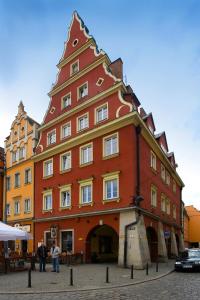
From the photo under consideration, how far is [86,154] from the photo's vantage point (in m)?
29.1

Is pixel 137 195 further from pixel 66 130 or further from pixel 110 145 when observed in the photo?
pixel 66 130

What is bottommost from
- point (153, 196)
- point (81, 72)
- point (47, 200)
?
point (47, 200)

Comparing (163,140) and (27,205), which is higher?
(163,140)

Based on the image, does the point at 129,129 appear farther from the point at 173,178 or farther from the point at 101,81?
the point at 173,178

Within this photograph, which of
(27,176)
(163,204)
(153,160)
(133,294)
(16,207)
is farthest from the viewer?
(16,207)

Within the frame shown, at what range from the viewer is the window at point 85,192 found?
27719mm

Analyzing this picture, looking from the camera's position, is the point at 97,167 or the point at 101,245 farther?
the point at 101,245

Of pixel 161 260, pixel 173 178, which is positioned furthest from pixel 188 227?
pixel 161 260

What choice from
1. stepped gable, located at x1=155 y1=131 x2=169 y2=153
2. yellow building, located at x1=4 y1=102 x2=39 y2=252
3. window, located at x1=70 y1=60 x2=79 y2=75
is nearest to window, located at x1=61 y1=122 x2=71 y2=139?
window, located at x1=70 y1=60 x2=79 y2=75

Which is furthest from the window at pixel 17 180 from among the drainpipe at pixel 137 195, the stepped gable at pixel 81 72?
the drainpipe at pixel 137 195

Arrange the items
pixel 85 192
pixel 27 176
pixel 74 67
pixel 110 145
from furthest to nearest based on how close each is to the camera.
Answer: pixel 27 176 → pixel 74 67 → pixel 85 192 → pixel 110 145

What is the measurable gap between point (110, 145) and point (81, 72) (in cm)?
747

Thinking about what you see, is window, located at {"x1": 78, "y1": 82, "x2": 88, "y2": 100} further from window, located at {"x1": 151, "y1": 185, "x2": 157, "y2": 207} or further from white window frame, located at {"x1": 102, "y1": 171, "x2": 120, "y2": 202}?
window, located at {"x1": 151, "y1": 185, "x2": 157, "y2": 207}

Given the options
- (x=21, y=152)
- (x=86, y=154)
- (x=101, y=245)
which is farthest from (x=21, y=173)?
(x=101, y=245)
